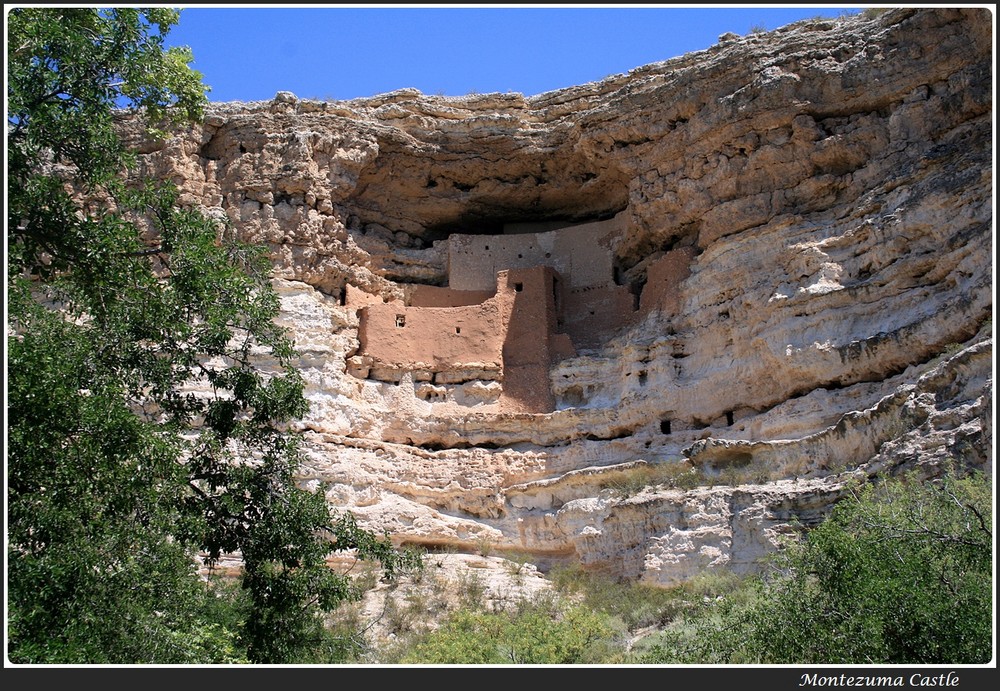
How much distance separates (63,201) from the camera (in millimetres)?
9086

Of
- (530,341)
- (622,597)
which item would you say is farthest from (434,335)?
(622,597)

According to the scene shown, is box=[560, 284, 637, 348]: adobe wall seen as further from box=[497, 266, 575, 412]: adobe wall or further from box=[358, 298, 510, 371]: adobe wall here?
box=[358, 298, 510, 371]: adobe wall

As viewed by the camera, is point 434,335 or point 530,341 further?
point 434,335

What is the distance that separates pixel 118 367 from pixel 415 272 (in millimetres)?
12702

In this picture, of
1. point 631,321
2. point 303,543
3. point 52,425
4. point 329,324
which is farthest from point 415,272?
point 52,425

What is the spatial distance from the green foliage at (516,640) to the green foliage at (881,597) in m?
1.61

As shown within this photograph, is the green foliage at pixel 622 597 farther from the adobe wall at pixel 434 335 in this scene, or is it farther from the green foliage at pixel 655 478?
the adobe wall at pixel 434 335

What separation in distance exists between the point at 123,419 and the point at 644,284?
1324cm

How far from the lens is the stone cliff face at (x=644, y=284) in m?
15.7

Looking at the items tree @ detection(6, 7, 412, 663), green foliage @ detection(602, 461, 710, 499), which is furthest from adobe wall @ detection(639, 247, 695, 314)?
tree @ detection(6, 7, 412, 663)

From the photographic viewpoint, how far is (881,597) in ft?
30.5

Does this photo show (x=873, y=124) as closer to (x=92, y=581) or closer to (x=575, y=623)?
(x=575, y=623)

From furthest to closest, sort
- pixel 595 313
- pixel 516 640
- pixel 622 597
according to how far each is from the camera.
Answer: pixel 595 313
pixel 622 597
pixel 516 640

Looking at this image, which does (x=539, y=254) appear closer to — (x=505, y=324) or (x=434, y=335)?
(x=505, y=324)
